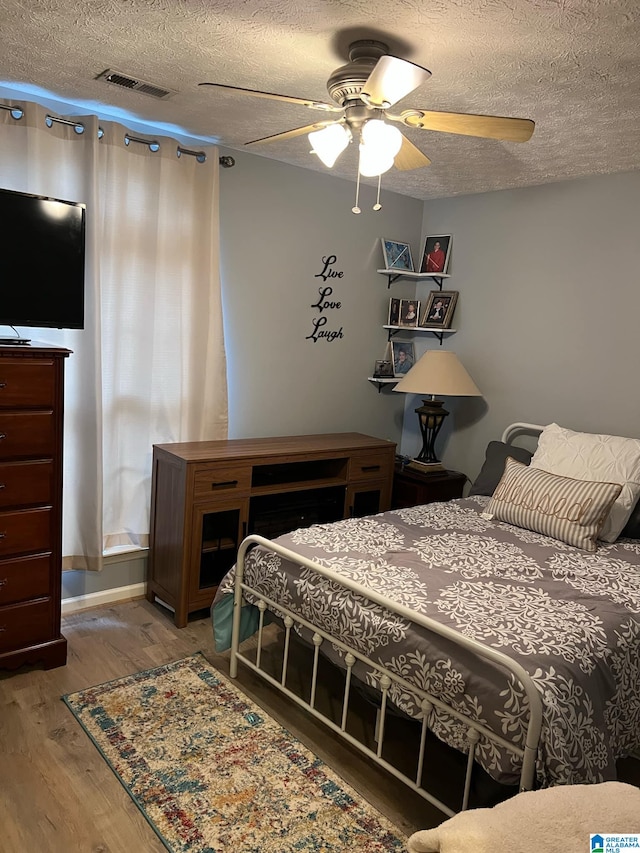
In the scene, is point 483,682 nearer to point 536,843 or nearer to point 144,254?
point 536,843

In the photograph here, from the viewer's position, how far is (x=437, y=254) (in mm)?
4297

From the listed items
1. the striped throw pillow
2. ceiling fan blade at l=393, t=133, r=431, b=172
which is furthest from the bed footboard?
ceiling fan blade at l=393, t=133, r=431, b=172

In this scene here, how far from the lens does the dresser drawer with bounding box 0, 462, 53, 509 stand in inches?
98.9

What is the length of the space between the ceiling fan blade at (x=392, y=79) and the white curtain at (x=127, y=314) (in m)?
1.64

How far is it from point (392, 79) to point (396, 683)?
5.85ft

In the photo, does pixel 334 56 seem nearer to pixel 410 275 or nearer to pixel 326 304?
pixel 326 304

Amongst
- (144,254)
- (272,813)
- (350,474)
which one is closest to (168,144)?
(144,254)

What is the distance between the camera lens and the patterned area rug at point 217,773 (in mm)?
1921

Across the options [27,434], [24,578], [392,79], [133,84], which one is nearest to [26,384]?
[27,434]

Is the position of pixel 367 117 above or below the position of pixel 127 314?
above

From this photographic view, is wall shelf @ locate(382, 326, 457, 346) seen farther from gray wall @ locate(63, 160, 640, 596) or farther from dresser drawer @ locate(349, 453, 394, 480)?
dresser drawer @ locate(349, 453, 394, 480)

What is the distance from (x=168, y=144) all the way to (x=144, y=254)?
0.55 metres

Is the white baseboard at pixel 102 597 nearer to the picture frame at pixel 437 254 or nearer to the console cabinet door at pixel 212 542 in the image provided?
the console cabinet door at pixel 212 542

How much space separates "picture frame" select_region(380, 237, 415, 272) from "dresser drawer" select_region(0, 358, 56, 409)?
241 centimetres
